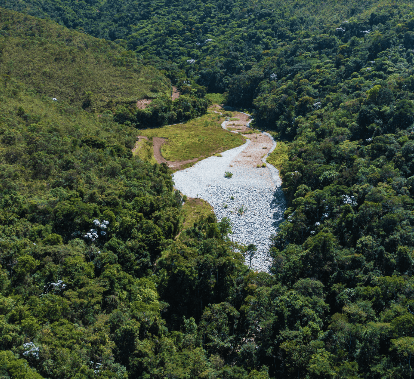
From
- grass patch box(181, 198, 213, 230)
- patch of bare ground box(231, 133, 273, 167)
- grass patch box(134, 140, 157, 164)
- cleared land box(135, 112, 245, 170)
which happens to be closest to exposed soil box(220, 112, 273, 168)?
patch of bare ground box(231, 133, 273, 167)

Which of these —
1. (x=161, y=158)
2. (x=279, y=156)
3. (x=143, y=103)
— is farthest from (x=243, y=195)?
(x=143, y=103)

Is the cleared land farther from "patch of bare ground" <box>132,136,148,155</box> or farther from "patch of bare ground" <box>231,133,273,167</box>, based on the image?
"patch of bare ground" <box>231,133,273,167</box>

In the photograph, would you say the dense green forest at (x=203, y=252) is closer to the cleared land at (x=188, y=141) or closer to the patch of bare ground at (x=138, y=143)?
the patch of bare ground at (x=138, y=143)

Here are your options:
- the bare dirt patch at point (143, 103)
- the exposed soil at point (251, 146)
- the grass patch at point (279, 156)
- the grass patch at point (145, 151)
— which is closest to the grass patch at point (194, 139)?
the grass patch at point (145, 151)

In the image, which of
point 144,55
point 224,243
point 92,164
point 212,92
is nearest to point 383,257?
point 224,243

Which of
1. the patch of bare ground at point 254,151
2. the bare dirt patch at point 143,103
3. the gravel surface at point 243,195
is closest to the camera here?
the gravel surface at point 243,195

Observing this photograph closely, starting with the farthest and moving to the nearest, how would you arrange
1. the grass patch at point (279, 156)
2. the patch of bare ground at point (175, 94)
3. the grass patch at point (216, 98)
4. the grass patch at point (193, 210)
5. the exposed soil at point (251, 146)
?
the grass patch at point (216, 98)
the patch of bare ground at point (175, 94)
the exposed soil at point (251, 146)
the grass patch at point (279, 156)
the grass patch at point (193, 210)
